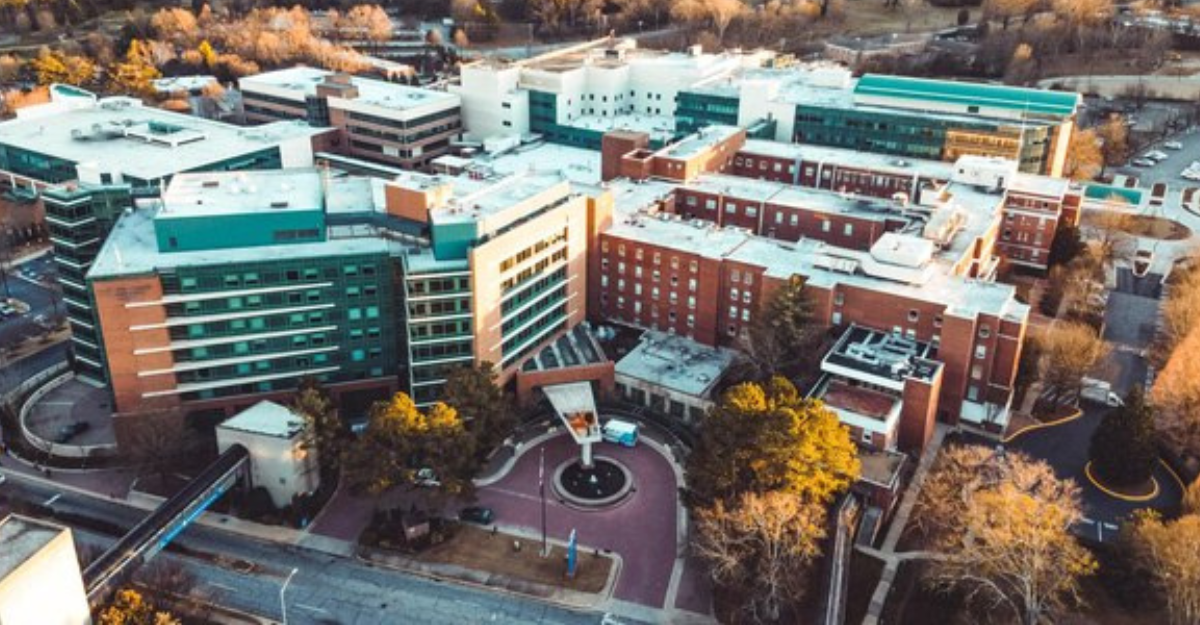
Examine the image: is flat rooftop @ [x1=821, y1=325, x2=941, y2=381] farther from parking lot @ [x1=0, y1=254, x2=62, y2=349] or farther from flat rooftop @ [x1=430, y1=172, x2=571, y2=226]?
parking lot @ [x1=0, y1=254, x2=62, y2=349]

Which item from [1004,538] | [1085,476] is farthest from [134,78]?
[1004,538]

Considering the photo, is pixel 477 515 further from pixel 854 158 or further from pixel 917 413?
pixel 854 158

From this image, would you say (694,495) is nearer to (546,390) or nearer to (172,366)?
(546,390)

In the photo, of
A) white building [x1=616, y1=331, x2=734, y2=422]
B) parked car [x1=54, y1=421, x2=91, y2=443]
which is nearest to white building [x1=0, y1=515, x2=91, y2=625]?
parked car [x1=54, y1=421, x2=91, y2=443]

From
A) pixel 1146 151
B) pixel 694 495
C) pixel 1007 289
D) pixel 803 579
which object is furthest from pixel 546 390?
pixel 1146 151

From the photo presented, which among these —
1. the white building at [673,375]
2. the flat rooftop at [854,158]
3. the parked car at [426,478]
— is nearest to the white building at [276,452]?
the parked car at [426,478]

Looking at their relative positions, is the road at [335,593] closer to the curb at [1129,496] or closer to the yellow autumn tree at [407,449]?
the yellow autumn tree at [407,449]
